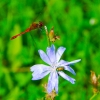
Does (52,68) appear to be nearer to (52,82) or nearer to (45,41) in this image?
(52,82)

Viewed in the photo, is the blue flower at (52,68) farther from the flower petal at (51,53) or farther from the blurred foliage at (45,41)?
the blurred foliage at (45,41)

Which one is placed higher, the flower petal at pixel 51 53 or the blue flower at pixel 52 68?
the flower petal at pixel 51 53

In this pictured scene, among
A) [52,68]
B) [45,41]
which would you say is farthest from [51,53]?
[45,41]

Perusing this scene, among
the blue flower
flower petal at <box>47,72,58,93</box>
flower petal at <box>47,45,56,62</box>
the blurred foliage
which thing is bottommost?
flower petal at <box>47,72,58,93</box>

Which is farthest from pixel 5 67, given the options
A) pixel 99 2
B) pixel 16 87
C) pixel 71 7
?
pixel 99 2

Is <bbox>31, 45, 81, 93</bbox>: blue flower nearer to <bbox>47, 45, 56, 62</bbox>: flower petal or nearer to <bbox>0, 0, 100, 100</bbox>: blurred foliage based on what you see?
<bbox>47, 45, 56, 62</bbox>: flower petal

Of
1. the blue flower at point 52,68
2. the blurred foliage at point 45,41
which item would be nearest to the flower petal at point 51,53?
the blue flower at point 52,68

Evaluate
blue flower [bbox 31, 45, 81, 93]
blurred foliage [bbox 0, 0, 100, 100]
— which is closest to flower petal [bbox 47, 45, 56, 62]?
blue flower [bbox 31, 45, 81, 93]

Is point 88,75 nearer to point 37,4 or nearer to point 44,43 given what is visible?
point 44,43
